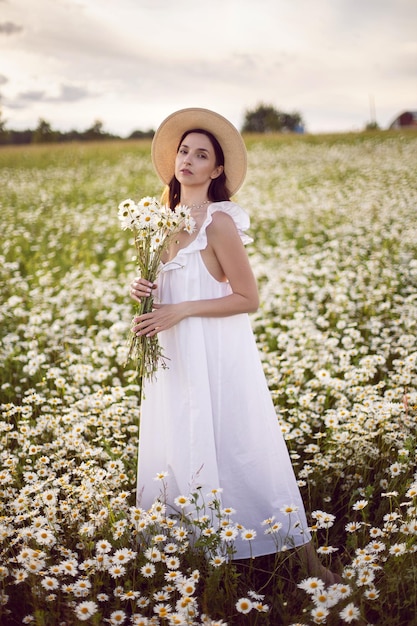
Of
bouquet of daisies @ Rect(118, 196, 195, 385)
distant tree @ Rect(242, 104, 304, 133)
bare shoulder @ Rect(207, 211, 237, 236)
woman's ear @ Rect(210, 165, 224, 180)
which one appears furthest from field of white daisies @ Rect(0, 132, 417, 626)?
distant tree @ Rect(242, 104, 304, 133)

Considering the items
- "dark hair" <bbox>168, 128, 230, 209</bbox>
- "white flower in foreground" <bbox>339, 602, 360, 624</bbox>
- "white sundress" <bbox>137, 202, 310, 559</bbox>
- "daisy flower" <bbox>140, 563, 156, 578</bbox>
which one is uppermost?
"dark hair" <bbox>168, 128, 230, 209</bbox>

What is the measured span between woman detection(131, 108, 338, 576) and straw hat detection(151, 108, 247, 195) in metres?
0.07

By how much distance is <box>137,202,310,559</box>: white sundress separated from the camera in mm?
2660

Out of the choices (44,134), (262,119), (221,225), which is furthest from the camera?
(262,119)

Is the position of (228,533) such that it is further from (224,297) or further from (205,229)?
(205,229)

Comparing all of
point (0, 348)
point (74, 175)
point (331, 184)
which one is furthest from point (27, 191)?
point (0, 348)

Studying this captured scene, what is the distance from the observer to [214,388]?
107 inches

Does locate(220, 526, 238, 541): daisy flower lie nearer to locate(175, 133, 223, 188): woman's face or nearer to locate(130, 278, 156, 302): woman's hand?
locate(130, 278, 156, 302): woman's hand

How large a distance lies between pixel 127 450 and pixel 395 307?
117 inches

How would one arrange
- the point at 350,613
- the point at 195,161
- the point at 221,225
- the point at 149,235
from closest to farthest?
the point at 350,613 → the point at 149,235 → the point at 221,225 → the point at 195,161

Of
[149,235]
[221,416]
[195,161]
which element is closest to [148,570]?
[221,416]

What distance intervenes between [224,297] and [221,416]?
53 cm

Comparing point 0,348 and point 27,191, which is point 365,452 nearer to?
point 0,348

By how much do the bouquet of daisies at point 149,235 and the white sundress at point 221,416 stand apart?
87 millimetres
